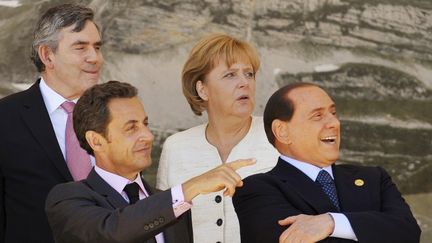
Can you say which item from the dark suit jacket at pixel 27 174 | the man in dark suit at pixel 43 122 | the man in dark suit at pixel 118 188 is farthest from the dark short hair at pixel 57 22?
the man in dark suit at pixel 118 188

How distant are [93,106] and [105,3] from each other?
2.09 meters

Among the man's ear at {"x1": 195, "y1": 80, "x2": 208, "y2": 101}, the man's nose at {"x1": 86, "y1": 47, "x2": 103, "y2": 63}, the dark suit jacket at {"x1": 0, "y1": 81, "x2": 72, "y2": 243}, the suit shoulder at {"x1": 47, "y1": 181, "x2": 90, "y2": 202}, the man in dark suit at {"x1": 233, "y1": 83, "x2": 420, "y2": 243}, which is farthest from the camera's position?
the man's ear at {"x1": 195, "y1": 80, "x2": 208, "y2": 101}

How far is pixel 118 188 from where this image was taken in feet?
11.1

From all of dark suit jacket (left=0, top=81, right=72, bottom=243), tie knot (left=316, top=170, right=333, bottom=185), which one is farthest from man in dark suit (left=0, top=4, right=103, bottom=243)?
tie knot (left=316, top=170, right=333, bottom=185)

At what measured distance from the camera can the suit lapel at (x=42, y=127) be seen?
13.2 ft

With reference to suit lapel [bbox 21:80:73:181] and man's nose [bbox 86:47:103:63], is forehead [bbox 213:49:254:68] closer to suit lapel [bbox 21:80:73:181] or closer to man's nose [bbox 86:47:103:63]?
man's nose [bbox 86:47:103:63]

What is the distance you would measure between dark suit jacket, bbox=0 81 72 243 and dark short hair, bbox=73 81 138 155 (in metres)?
0.57

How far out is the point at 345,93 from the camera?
5500 millimetres

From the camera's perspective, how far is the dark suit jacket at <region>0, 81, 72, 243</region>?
13.1 ft

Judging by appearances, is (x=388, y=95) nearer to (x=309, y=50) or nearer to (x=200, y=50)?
(x=309, y=50)

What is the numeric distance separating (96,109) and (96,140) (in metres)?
0.10

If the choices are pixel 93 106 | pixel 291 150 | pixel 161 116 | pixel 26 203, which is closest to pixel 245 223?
pixel 291 150

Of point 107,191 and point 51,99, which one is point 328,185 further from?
point 51,99

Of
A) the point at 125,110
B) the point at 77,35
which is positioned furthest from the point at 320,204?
the point at 77,35
